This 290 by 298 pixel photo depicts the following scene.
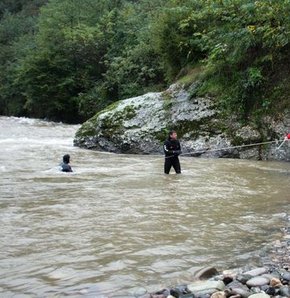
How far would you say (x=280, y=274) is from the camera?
501 centimetres

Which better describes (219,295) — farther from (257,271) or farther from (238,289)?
(257,271)

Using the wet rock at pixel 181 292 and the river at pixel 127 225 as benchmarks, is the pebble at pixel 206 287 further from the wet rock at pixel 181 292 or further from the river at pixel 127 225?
the river at pixel 127 225

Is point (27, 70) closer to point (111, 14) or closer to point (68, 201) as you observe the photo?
point (111, 14)

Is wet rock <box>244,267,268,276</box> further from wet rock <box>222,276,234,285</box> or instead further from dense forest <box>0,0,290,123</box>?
dense forest <box>0,0,290,123</box>

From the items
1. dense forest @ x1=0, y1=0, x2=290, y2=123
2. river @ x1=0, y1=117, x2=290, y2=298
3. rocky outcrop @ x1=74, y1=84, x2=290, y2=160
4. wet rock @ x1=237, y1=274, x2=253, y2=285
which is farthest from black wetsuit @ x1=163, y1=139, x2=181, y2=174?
wet rock @ x1=237, y1=274, x2=253, y2=285

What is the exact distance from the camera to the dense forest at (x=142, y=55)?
16516 mm

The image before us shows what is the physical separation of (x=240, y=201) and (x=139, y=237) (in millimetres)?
3173

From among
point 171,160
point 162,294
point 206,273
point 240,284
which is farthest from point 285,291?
point 171,160

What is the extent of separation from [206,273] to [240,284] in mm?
477

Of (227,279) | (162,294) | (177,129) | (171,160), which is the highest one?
(177,129)

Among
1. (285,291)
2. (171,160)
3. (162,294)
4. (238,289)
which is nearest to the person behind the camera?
(285,291)

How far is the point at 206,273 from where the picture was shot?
5.20m

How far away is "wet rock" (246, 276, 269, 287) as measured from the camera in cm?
477

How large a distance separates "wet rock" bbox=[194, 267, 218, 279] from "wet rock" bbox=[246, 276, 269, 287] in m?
0.51
